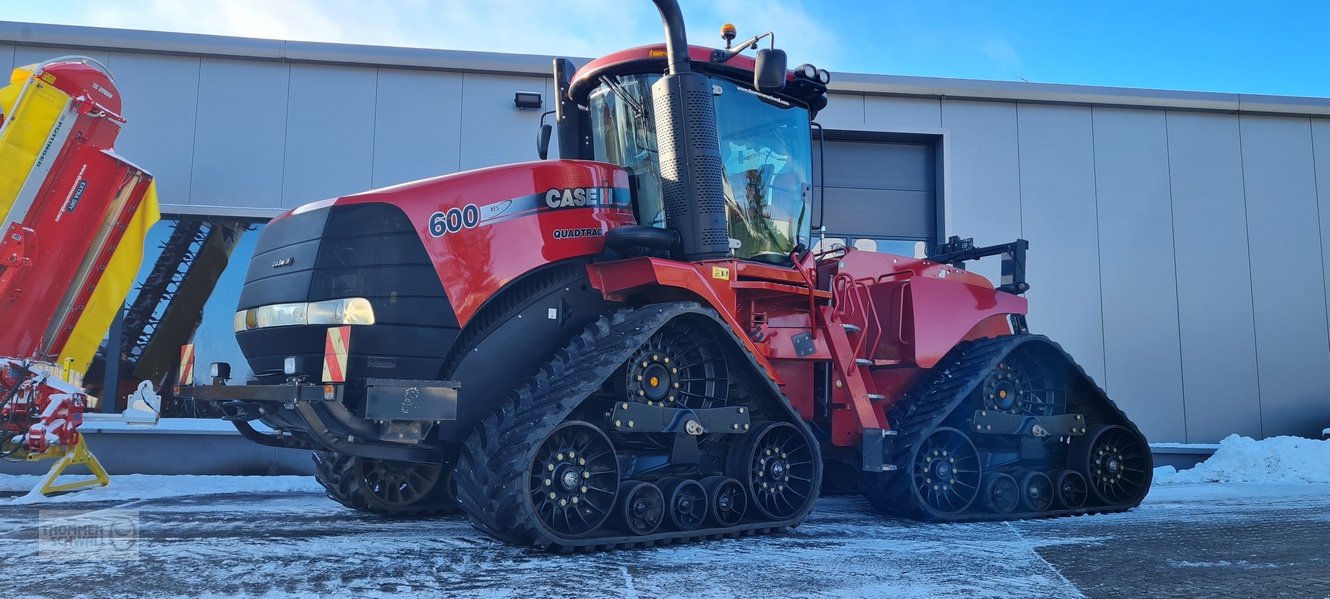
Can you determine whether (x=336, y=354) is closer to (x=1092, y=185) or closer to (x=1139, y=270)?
(x=1092, y=185)

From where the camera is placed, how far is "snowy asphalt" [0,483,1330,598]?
3.93m

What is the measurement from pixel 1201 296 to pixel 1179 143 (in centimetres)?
208

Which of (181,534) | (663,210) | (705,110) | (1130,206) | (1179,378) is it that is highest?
(1130,206)

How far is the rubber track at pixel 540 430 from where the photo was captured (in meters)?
4.31

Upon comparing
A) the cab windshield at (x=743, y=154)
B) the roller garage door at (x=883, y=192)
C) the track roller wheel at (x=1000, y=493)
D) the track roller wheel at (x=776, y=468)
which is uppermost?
the roller garage door at (x=883, y=192)

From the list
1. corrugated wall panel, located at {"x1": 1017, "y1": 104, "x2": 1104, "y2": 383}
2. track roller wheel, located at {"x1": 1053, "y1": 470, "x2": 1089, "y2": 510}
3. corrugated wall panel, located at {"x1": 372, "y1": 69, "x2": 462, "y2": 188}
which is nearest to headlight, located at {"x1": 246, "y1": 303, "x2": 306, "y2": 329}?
track roller wheel, located at {"x1": 1053, "y1": 470, "x2": 1089, "y2": 510}

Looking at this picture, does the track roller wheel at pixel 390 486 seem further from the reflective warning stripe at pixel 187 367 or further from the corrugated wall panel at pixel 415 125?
the corrugated wall panel at pixel 415 125

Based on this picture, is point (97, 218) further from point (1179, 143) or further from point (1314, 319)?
point (1314, 319)

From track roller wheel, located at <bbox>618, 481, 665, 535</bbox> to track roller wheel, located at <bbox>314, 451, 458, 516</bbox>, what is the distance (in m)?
1.73

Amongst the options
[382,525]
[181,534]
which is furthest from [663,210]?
[181,534]

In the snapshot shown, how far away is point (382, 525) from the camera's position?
18.9ft

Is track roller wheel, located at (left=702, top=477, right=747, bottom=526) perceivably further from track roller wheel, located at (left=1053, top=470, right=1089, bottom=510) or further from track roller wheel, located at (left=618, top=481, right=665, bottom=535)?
track roller wheel, located at (left=1053, top=470, right=1089, bottom=510)

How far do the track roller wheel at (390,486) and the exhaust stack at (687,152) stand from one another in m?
2.43

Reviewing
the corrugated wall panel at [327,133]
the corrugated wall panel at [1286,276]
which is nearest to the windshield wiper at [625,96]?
the corrugated wall panel at [327,133]
